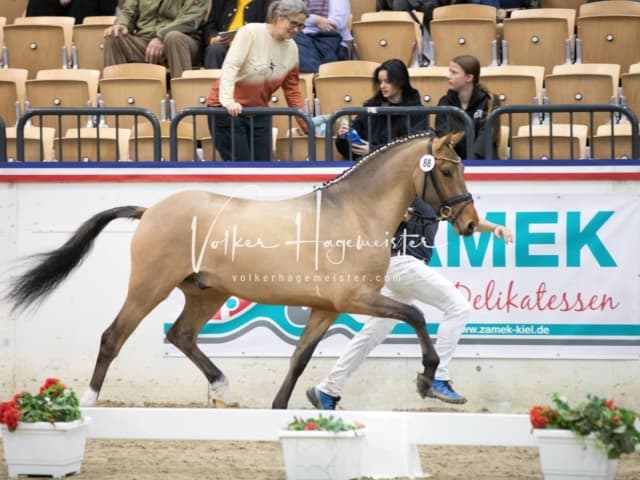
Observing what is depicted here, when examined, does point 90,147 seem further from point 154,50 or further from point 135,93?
point 154,50

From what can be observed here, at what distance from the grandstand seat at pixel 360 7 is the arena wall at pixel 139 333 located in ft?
13.3

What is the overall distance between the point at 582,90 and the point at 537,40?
3.71 feet

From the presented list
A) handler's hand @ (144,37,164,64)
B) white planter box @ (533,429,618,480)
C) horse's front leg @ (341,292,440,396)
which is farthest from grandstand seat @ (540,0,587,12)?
white planter box @ (533,429,618,480)

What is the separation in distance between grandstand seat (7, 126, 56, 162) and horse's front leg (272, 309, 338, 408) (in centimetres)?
309

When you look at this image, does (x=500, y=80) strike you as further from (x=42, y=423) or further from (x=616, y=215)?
(x=42, y=423)

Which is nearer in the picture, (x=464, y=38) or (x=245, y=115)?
(x=245, y=115)

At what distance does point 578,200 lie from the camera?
10.6 metres

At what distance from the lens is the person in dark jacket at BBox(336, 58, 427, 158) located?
35.4 feet

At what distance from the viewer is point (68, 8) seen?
14820 millimetres

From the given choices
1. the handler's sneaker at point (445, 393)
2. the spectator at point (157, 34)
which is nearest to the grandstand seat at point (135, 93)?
the spectator at point (157, 34)

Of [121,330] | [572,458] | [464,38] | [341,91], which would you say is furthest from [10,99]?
[572,458]

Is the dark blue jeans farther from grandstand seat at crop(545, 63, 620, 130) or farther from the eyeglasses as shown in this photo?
grandstand seat at crop(545, 63, 620, 130)

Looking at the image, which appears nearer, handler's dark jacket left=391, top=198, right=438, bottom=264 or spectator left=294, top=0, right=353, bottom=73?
handler's dark jacket left=391, top=198, right=438, bottom=264

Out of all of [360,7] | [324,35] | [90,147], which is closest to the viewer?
[90,147]
